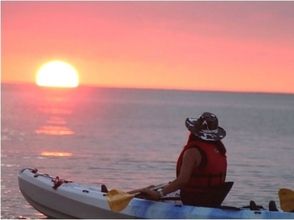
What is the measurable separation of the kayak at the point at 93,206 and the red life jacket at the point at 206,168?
11.5 inches

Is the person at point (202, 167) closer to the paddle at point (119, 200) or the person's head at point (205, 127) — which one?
the person's head at point (205, 127)

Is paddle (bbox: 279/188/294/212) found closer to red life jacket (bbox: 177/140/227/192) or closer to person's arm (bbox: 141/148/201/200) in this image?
red life jacket (bbox: 177/140/227/192)

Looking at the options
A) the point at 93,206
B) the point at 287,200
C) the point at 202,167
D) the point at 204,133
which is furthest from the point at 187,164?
the point at 93,206

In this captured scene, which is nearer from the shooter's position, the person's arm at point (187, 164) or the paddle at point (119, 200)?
the person's arm at point (187, 164)

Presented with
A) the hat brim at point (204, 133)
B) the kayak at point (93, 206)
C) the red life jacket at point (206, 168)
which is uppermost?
the hat brim at point (204, 133)

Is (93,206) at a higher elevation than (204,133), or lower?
lower

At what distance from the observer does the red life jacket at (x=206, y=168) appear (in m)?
8.58

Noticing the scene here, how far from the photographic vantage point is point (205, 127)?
874 centimetres

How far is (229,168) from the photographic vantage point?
70.4ft

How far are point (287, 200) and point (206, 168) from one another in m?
1.34

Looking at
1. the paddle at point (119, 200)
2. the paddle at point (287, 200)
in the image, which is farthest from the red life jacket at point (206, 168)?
the paddle at point (287, 200)

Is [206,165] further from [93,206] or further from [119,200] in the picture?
[93,206]

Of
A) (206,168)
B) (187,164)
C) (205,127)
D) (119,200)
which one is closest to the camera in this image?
(187,164)

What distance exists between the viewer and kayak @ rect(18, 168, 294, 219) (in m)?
8.69
